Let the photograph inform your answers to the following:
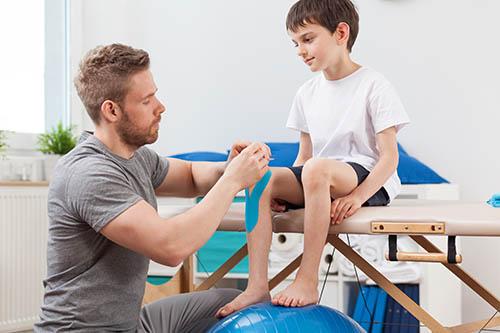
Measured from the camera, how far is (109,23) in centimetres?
386

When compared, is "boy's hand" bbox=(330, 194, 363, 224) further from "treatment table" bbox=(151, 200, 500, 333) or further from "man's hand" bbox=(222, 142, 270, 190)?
"man's hand" bbox=(222, 142, 270, 190)

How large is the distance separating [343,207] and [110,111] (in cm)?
61

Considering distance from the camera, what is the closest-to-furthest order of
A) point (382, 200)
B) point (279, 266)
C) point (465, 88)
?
point (382, 200), point (279, 266), point (465, 88)

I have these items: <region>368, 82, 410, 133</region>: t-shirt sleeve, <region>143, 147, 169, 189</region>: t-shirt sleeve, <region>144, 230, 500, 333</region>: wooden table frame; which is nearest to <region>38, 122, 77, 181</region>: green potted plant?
<region>144, 230, 500, 333</region>: wooden table frame

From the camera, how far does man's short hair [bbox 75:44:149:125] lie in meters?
1.72

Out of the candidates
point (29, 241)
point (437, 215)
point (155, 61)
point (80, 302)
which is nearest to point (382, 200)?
point (437, 215)

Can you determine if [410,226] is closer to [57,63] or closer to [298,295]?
[298,295]

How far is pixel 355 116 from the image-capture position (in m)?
2.16

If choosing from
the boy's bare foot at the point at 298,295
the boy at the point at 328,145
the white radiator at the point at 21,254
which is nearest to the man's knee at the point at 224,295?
the boy at the point at 328,145

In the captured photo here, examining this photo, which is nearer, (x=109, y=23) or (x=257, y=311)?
(x=257, y=311)

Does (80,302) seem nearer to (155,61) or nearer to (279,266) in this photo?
(279,266)

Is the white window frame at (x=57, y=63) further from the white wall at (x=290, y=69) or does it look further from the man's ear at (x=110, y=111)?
the man's ear at (x=110, y=111)

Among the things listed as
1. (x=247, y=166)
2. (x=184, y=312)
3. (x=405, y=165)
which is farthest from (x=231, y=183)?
(x=405, y=165)

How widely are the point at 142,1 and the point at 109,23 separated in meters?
0.20
